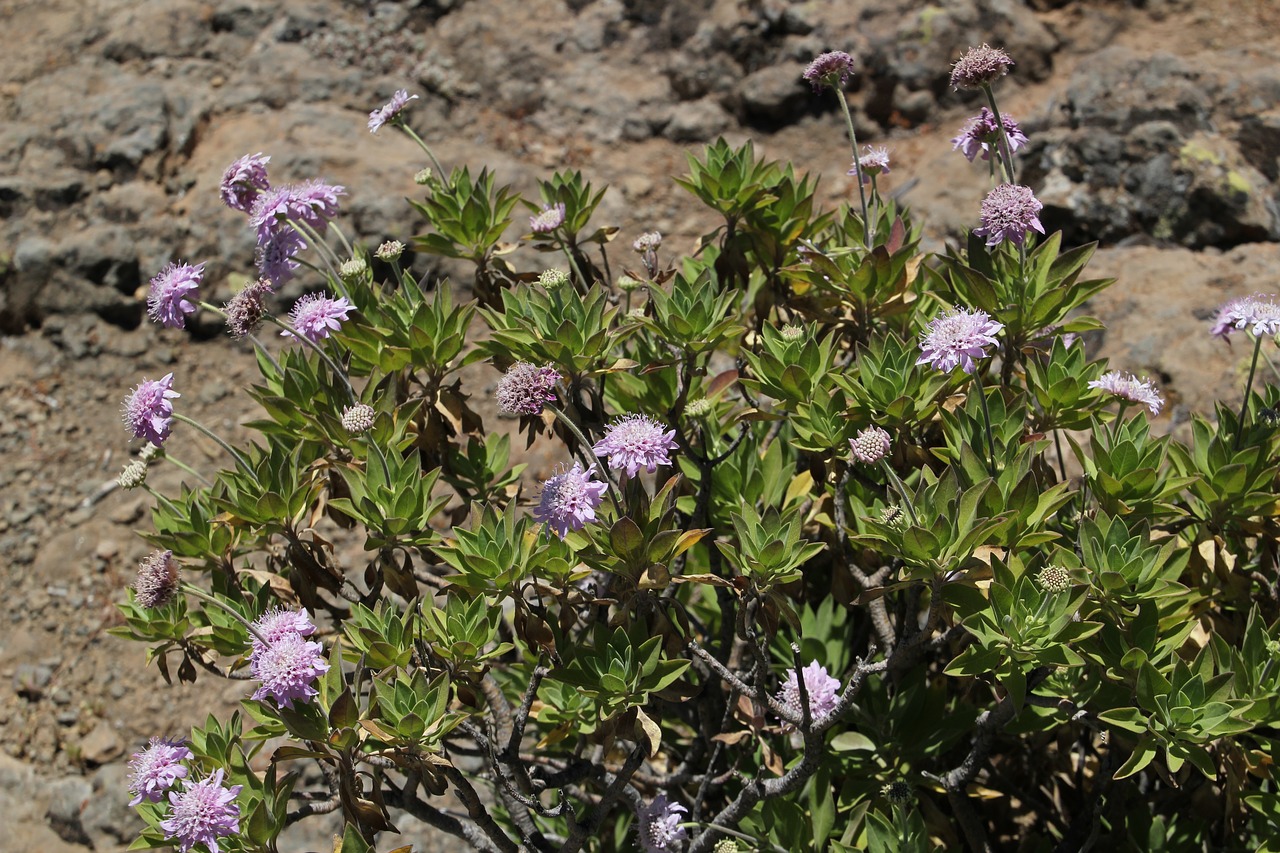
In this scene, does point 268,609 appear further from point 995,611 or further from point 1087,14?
point 1087,14

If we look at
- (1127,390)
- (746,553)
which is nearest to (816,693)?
(746,553)

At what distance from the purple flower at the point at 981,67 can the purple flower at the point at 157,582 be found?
107 inches

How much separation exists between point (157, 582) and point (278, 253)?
Result: 43.2 inches

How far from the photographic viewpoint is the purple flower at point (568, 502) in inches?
105

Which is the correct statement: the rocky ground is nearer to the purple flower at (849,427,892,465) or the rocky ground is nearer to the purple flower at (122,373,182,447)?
the purple flower at (122,373,182,447)

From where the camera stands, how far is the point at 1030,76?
686 centimetres

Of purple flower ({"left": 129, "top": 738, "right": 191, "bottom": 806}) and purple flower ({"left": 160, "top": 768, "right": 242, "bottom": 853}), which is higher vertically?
purple flower ({"left": 160, "top": 768, "right": 242, "bottom": 853})

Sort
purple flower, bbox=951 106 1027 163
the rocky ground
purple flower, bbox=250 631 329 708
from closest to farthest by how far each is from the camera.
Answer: purple flower, bbox=250 631 329 708
purple flower, bbox=951 106 1027 163
the rocky ground

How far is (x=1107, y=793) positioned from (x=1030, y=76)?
506 centimetres

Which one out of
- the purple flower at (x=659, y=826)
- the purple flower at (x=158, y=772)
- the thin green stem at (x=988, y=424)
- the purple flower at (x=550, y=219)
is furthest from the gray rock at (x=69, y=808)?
the thin green stem at (x=988, y=424)

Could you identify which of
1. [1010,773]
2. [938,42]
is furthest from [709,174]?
[938,42]

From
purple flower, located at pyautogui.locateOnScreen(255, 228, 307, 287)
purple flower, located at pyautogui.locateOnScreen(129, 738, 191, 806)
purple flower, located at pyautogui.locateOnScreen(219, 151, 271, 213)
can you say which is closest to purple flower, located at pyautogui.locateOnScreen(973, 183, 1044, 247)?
purple flower, located at pyautogui.locateOnScreen(255, 228, 307, 287)

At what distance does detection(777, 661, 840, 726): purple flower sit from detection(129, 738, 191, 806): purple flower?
1.72 m

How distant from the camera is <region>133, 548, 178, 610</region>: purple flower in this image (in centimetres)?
293
